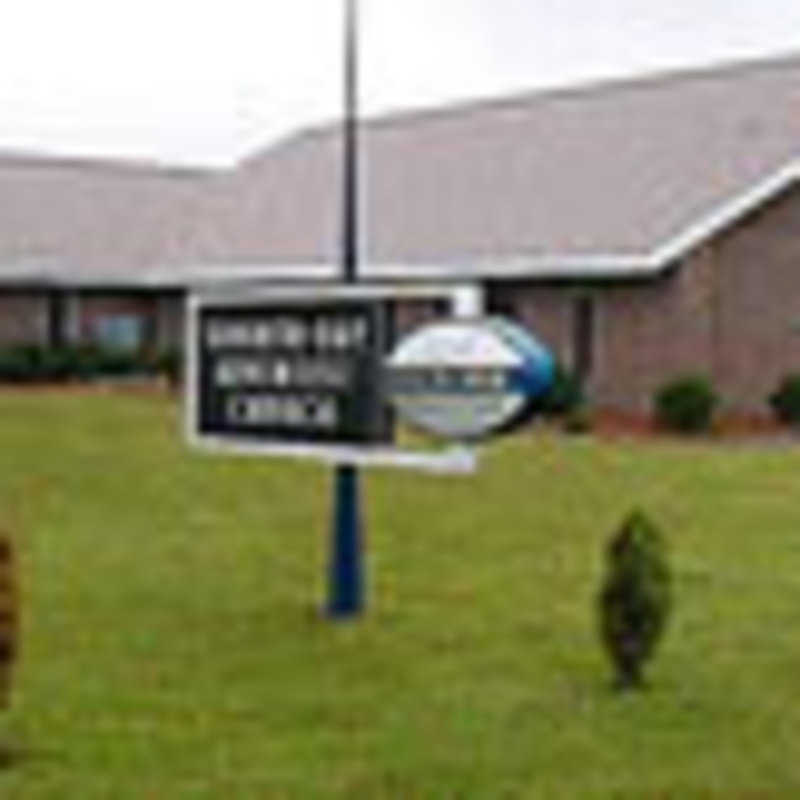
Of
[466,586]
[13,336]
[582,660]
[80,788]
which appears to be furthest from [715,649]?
[13,336]

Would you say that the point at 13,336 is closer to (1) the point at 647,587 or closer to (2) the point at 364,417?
(2) the point at 364,417

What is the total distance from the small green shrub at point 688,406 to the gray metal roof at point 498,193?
105 inches

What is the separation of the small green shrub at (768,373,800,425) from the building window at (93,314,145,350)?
1870 cm

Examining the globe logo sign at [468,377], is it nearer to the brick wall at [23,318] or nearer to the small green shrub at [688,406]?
the small green shrub at [688,406]

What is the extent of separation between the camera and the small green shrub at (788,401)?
3894 cm

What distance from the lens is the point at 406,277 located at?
145ft

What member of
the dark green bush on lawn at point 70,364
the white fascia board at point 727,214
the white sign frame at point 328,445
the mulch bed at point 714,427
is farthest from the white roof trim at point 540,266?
the white sign frame at point 328,445

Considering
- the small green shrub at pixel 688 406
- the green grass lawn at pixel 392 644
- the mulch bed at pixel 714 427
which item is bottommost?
the green grass lawn at pixel 392 644

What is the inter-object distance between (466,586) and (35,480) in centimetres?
881

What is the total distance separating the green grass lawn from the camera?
484 inches

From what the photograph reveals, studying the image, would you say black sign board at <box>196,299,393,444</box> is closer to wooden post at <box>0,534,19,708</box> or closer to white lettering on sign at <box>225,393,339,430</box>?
white lettering on sign at <box>225,393,339,430</box>

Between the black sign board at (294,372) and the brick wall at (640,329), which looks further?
the brick wall at (640,329)

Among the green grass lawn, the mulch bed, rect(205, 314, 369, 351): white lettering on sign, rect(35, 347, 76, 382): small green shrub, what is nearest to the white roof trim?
the mulch bed

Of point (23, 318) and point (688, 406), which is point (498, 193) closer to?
point (688, 406)
